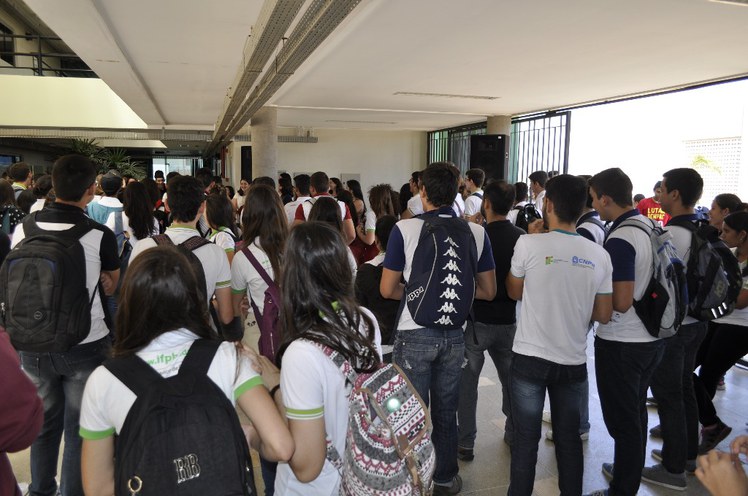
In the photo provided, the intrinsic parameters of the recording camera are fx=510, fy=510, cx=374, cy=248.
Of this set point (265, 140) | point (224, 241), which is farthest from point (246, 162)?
point (224, 241)

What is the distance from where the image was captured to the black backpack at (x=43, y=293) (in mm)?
1956

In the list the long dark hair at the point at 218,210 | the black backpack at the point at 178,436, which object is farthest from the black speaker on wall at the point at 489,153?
the black backpack at the point at 178,436

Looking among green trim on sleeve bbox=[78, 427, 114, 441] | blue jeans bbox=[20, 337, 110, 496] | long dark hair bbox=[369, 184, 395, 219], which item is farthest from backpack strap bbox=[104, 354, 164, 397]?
long dark hair bbox=[369, 184, 395, 219]

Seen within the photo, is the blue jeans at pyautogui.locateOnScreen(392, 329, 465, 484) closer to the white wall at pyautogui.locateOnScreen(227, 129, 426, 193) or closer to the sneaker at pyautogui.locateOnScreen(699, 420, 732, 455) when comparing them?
the sneaker at pyautogui.locateOnScreen(699, 420, 732, 455)

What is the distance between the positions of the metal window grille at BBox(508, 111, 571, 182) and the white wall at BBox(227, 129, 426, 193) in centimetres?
390

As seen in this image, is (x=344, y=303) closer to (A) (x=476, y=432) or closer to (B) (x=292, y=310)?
(B) (x=292, y=310)

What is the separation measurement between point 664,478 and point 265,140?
8830 millimetres

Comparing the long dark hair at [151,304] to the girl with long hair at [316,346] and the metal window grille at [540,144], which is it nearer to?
the girl with long hair at [316,346]

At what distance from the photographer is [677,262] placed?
7.64 feet

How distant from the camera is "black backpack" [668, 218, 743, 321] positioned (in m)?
2.49

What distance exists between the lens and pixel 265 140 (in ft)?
32.8

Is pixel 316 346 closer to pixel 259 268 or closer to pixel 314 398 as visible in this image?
pixel 314 398

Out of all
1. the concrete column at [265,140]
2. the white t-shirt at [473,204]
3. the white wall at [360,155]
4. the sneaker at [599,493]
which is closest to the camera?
the sneaker at [599,493]

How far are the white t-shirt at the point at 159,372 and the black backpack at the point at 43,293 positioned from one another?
1002mm
